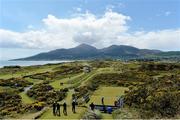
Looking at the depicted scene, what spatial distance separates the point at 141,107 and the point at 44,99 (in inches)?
952

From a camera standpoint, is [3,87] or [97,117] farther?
[3,87]

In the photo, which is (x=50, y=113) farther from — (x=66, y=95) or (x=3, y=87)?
(x=3, y=87)

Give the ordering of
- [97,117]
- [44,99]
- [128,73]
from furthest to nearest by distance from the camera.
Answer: [128,73]
[44,99]
[97,117]

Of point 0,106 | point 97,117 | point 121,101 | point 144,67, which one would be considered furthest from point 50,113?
point 144,67

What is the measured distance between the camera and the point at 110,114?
3469 cm

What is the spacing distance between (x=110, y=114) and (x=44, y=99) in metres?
21.5

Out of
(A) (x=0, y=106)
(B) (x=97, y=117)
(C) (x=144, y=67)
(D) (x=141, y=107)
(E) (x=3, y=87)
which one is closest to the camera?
(B) (x=97, y=117)

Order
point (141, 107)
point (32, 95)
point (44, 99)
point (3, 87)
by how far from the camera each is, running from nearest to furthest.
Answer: point (141, 107) < point (44, 99) < point (32, 95) < point (3, 87)

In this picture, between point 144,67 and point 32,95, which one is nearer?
point 32,95

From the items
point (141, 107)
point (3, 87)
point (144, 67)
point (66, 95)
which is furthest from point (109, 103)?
point (144, 67)

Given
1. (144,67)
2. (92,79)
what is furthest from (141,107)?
(144,67)

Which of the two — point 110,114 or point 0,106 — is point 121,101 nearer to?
point 110,114

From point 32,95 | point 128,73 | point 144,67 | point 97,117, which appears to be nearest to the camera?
point 97,117

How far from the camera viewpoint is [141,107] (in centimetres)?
3362
